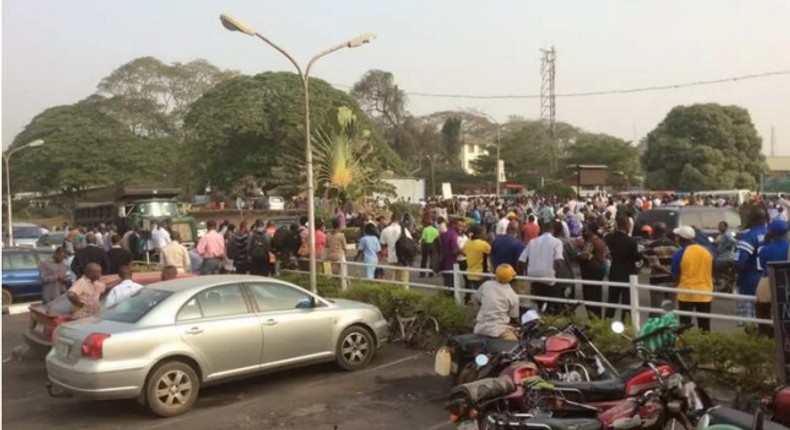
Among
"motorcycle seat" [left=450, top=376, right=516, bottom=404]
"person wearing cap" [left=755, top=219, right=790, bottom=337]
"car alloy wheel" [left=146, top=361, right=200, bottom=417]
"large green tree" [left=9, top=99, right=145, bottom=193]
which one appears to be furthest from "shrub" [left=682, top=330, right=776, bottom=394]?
"large green tree" [left=9, top=99, right=145, bottom=193]

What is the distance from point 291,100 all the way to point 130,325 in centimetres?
4324

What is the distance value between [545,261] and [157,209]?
76.3 feet

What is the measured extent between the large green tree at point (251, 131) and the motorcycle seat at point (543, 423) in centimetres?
4137

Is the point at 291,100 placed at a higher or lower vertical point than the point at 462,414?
higher

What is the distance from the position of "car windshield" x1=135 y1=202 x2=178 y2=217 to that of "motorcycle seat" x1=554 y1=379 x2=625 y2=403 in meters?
25.7

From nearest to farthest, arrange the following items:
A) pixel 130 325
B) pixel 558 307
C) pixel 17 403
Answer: pixel 130 325
pixel 17 403
pixel 558 307

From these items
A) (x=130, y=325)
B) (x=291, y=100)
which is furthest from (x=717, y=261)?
(x=291, y=100)

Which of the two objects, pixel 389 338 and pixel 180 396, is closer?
pixel 180 396

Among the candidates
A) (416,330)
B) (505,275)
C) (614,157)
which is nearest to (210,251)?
(416,330)

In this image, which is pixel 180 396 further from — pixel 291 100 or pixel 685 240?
pixel 291 100

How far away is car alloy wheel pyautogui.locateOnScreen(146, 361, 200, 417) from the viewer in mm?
8102

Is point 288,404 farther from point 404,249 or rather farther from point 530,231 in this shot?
point 404,249

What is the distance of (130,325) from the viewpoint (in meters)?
8.13

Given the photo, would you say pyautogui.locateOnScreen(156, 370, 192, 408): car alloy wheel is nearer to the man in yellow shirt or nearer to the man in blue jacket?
the man in yellow shirt
